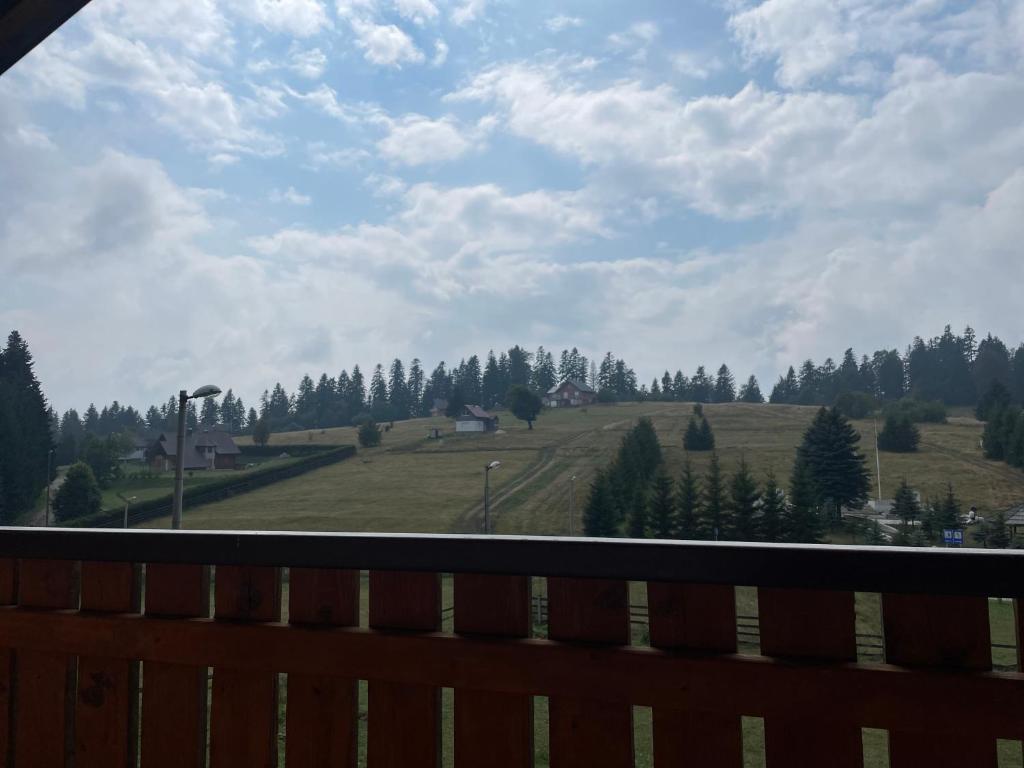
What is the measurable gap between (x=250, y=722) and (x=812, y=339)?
1.98m

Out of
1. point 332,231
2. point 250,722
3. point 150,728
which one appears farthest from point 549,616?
point 332,231

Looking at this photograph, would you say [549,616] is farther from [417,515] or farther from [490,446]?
[490,446]

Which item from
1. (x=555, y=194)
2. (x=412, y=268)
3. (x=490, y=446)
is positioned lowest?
(x=490, y=446)

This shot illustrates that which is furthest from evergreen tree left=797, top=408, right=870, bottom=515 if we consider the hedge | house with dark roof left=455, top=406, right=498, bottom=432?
the hedge

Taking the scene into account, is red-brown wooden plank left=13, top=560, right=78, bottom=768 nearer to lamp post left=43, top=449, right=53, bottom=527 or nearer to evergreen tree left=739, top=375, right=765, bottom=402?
lamp post left=43, top=449, right=53, bottom=527

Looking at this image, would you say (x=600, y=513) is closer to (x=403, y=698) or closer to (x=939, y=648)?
(x=403, y=698)

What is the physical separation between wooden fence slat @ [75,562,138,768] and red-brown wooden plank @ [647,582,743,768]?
108cm

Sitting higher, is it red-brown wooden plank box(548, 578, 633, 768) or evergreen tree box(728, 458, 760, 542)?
evergreen tree box(728, 458, 760, 542)

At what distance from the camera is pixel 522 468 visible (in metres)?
2.80

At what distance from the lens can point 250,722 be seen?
1323 mm

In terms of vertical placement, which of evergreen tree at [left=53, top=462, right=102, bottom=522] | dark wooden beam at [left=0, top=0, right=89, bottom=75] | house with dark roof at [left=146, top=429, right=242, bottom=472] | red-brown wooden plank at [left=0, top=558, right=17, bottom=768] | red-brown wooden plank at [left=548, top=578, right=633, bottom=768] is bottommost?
red-brown wooden plank at [left=0, top=558, right=17, bottom=768]

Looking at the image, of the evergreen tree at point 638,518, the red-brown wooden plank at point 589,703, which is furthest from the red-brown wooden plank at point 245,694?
the evergreen tree at point 638,518

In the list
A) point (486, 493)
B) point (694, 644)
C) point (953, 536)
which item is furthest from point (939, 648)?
point (486, 493)

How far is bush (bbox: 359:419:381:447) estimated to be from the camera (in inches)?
111
